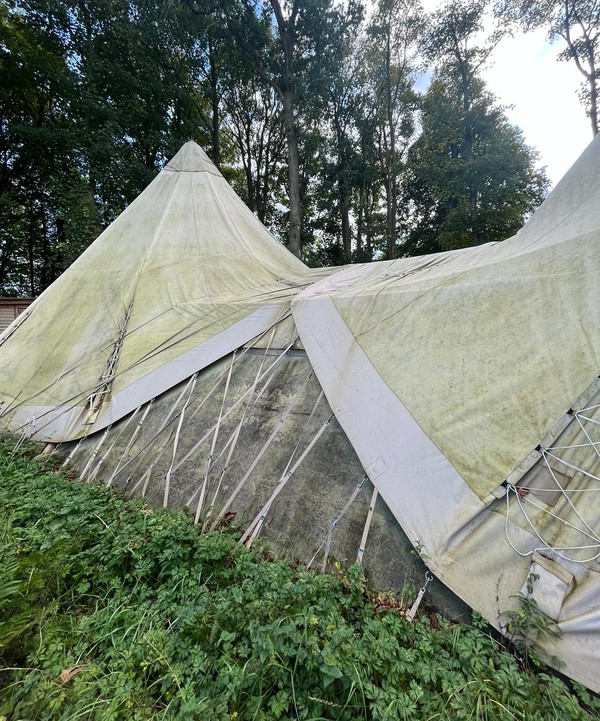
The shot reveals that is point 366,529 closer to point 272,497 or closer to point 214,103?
point 272,497

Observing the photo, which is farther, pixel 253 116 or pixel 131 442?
pixel 253 116

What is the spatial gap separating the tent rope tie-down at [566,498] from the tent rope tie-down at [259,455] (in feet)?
6.32

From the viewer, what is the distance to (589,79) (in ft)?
35.3

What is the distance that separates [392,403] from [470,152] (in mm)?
15774

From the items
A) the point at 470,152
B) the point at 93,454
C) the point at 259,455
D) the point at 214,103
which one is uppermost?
the point at 214,103

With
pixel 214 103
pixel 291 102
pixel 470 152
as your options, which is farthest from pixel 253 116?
pixel 470 152

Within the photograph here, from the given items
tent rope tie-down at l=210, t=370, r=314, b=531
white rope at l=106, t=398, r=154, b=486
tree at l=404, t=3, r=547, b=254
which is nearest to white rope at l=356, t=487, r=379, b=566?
tent rope tie-down at l=210, t=370, r=314, b=531

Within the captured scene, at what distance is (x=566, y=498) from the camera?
1774mm

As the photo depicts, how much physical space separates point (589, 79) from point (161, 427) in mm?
17794

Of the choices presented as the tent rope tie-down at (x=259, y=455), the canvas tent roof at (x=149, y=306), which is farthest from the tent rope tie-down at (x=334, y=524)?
the canvas tent roof at (x=149, y=306)

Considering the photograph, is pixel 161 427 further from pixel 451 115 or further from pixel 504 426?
pixel 451 115

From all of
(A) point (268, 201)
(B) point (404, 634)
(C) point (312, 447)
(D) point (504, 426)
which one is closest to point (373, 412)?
(C) point (312, 447)

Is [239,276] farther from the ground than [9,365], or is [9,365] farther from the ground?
[239,276]

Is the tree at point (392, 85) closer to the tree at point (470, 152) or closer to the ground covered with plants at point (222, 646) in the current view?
Result: the tree at point (470, 152)
